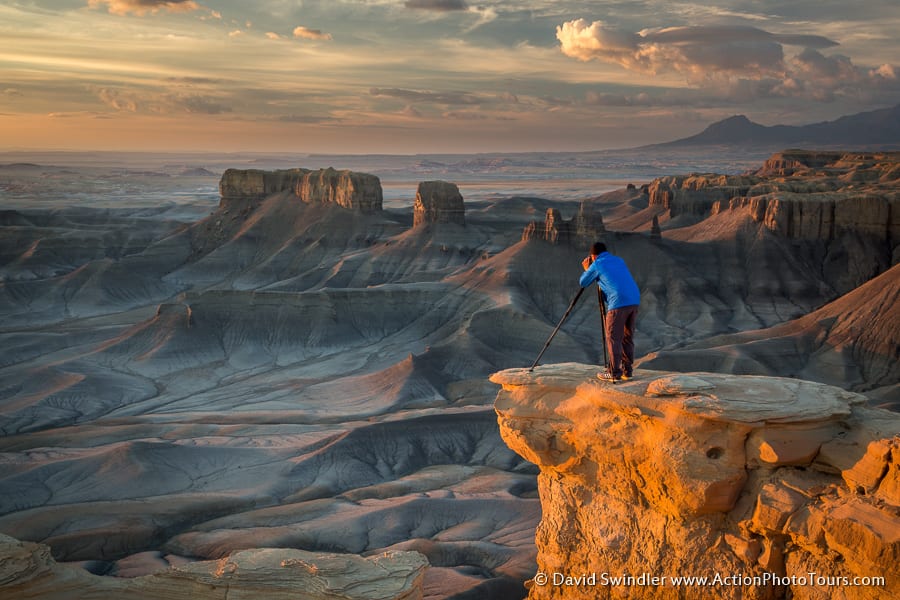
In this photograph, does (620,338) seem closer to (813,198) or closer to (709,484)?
(709,484)

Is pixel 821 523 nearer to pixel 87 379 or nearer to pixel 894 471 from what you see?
pixel 894 471

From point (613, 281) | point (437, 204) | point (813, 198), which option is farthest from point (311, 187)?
point (613, 281)

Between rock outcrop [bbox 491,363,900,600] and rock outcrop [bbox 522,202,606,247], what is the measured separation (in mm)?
58436

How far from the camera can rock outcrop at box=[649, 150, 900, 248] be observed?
72.4 metres

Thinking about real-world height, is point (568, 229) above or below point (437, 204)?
below

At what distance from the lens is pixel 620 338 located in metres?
12.6

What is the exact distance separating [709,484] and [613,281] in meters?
3.30

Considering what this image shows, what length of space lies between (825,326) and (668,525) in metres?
44.7

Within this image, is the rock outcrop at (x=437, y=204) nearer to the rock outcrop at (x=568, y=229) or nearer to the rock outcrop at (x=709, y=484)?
the rock outcrop at (x=568, y=229)

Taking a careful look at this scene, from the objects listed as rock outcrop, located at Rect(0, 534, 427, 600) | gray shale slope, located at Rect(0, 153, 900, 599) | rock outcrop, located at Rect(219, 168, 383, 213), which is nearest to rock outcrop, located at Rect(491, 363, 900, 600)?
rock outcrop, located at Rect(0, 534, 427, 600)

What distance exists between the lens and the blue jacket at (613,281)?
41.3 feet

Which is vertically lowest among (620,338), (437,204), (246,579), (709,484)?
(246,579)

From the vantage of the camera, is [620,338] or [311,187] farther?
[311,187]

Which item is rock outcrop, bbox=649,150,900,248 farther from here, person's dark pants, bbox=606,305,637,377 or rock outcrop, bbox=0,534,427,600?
person's dark pants, bbox=606,305,637,377
